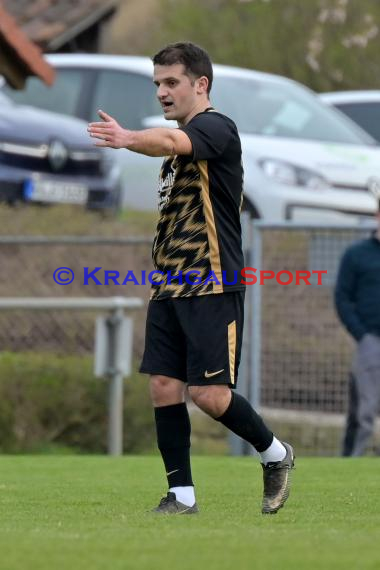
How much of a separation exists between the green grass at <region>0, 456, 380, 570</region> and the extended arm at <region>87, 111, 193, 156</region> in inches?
56.8

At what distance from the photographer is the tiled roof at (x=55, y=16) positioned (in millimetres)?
29609

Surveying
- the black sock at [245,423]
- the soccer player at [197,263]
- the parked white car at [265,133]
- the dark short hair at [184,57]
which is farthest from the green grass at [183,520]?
the parked white car at [265,133]

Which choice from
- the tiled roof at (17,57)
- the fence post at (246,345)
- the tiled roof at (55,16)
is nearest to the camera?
the tiled roof at (17,57)

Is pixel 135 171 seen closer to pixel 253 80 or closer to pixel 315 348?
pixel 253 80

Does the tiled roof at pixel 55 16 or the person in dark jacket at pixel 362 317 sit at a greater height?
the tiled roof at pixel 55 16

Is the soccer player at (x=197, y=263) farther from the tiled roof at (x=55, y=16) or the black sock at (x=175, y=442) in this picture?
the tiled roof at (x=55, y=16)

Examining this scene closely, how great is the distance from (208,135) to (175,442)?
132 cm

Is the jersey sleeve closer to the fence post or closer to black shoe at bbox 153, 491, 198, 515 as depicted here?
black shoe at bbox 153, 491, 198, 515

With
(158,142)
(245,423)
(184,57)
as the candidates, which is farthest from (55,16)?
(158,142)

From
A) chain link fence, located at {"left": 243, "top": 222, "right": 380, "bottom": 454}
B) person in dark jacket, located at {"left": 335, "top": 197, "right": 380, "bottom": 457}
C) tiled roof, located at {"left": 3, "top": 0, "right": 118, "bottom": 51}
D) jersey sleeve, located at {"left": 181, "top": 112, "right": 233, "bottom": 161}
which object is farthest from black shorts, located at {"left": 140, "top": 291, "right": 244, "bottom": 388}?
tiled roof, located at {"left": 3, "top": 0, "right": 118, "bottom": 51}

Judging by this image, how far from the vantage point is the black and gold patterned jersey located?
7004mm

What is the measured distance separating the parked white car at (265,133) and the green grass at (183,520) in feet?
18.0

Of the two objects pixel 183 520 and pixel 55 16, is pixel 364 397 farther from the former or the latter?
pixel 55 16

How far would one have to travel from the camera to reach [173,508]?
7.16m
